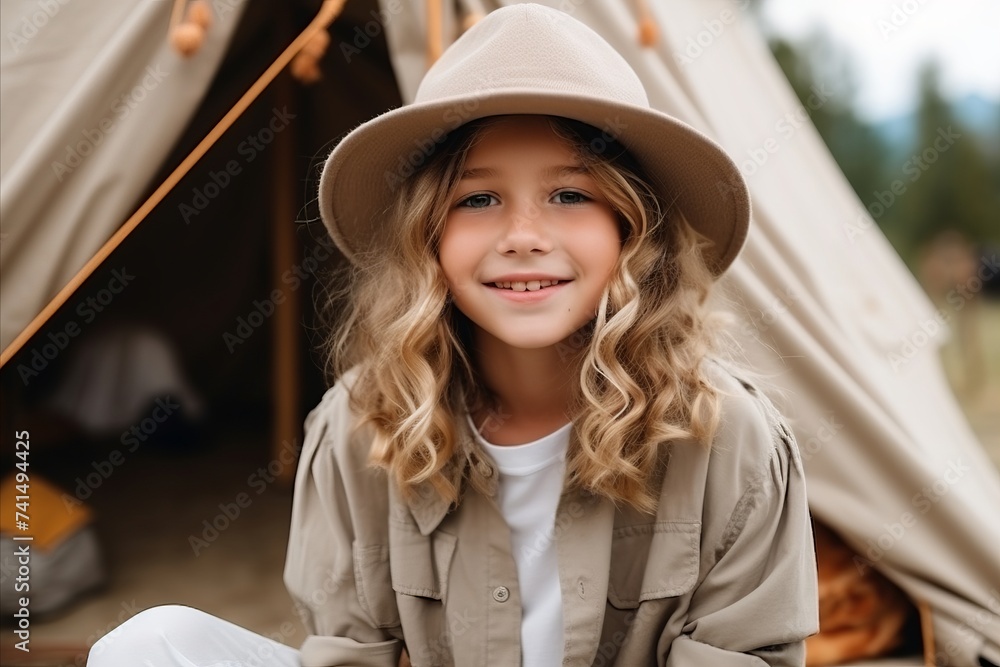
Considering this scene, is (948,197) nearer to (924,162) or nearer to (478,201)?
(924,162)

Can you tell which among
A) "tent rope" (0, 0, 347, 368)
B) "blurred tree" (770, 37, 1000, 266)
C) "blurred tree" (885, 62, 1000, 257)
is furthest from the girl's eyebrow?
"blurred tree" (885, 62, 1000, 257)

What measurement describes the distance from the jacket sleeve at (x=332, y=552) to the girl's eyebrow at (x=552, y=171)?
40 centimetres

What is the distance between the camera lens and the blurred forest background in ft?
27.0

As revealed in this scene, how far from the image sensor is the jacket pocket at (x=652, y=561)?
3.81 ft

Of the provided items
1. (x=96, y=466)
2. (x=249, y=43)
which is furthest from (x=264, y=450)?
(x=249, y=43)

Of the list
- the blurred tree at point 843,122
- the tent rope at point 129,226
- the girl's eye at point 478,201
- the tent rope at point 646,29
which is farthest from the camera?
the blurred tree at point 843,122

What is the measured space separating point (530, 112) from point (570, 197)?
0.40 feet

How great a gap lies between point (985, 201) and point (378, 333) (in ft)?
28.9

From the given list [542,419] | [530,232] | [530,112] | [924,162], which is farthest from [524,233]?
[924,162]

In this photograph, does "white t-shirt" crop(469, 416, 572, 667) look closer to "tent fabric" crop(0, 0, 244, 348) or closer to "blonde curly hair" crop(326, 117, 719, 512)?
"blonde curly hair" crop(326, 117, 719, 512)

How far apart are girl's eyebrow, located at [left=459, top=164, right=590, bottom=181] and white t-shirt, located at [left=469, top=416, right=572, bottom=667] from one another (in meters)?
0.34

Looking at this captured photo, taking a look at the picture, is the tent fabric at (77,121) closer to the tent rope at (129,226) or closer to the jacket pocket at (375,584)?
the tent rope at (129,226)

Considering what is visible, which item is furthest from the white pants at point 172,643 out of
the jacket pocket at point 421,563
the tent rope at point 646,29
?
the tent rope at point 646,29

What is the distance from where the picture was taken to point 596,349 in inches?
45.2
